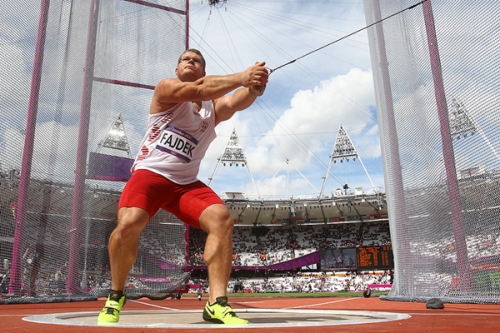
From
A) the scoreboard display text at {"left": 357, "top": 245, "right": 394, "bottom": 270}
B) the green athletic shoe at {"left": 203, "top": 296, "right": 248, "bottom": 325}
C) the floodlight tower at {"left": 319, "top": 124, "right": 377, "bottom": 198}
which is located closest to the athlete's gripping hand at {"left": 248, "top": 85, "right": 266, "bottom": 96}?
the green athletic shoe at {"left": 203, "top": 296, "right": 248, "bottom": 325}

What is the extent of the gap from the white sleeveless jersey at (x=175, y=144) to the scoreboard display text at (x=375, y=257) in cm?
2549

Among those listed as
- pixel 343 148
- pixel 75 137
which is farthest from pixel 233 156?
pixel 75 137

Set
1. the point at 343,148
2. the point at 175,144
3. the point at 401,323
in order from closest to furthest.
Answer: the point at 401,323 → the point at 175,144 → the point at 343,148

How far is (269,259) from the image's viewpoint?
33094 mm

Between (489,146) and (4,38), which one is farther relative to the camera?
(4,38)

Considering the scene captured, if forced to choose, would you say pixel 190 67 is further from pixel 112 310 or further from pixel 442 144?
pixel 442 144

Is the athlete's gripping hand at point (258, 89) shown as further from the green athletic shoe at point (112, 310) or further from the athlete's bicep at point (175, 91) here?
the green athletic shoe at point (112, 310)

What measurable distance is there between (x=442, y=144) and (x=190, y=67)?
160 inches

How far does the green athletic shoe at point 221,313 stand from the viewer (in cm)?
221

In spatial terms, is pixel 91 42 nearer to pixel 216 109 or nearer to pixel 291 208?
pixel 216 109

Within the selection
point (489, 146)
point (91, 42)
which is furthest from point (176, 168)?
point (91, 42)

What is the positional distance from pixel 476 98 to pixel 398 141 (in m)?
1.75

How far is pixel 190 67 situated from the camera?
109 inches

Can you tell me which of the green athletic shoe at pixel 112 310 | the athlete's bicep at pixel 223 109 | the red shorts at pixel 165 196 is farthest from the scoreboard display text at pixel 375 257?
the green athletic shoe at pixel 112 310
